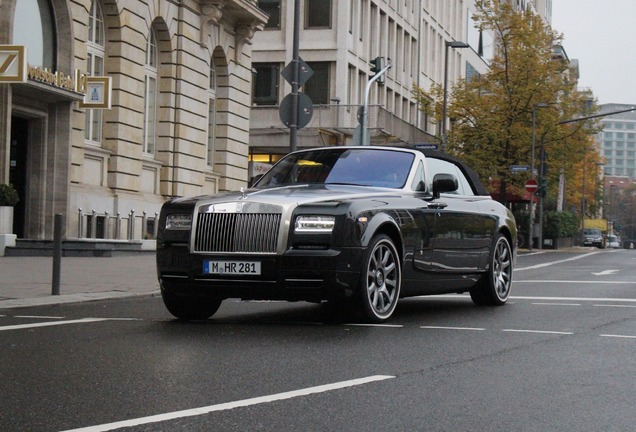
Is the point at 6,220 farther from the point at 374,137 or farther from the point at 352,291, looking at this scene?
the point at 374,137

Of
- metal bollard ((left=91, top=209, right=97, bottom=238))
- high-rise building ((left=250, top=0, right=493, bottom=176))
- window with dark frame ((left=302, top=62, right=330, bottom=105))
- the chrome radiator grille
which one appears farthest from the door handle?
window with dark frame ((left=302, top=62, right=330, bottom=105))

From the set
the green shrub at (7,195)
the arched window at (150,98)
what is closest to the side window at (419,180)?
the green shrub at (7,195)

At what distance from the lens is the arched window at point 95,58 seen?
28.2 metres

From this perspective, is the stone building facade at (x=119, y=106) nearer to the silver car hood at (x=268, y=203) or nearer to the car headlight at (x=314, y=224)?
the silver car hood at (x=268, y=203)

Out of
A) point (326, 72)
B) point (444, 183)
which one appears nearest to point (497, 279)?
point (444, 183)

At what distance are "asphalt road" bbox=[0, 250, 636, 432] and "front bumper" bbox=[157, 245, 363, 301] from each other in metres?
0.31

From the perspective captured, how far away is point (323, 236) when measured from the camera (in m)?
9.76

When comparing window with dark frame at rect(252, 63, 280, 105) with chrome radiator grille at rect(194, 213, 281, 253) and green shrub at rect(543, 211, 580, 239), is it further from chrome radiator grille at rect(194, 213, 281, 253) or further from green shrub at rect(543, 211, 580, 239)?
chrome radiator grille at rect(194, 213, 281, 253)

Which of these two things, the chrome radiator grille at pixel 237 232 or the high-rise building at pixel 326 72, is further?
the high-rise building at pixel 326 72

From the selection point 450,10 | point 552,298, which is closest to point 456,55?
point 450,10

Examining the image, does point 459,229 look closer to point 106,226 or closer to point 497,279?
point 497,279

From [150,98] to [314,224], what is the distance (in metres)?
22.6

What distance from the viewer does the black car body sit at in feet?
32.0

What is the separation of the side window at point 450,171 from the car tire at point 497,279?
71 cm
